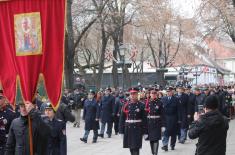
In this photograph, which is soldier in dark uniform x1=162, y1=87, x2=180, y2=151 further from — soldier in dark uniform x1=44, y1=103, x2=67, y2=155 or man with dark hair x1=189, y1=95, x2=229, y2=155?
man with dark hair x1=189, y1=95, x2=229, y2=155

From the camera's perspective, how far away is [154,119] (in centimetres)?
1570

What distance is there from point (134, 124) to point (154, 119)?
8.02ft

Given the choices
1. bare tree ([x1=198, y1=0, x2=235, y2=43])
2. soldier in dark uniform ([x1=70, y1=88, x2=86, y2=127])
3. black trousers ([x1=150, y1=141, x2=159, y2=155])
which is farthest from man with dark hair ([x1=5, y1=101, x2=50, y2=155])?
soldier in dark uniform ([x1=70, y1=88, x2=86, y2=127])

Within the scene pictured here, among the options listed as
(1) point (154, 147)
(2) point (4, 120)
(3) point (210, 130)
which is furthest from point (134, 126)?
(3) point (210, 130)

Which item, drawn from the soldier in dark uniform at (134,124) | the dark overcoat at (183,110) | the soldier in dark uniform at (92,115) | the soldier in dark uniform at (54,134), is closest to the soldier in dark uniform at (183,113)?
the dark overcoat at (183,110)

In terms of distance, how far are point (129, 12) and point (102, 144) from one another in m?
22.1

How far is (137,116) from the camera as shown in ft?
43.9

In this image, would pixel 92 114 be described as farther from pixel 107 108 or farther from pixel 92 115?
pixel 107 108

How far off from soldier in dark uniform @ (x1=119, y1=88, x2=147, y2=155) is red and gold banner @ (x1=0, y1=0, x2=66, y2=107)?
6064 mm

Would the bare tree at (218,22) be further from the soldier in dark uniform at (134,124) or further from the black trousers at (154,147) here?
the soldier in dark uniform at (134,124)

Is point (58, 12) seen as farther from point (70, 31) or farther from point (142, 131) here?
point (70, 31)

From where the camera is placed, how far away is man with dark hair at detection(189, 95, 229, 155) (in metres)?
8.22

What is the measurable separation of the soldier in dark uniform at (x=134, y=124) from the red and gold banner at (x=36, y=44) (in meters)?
6.06

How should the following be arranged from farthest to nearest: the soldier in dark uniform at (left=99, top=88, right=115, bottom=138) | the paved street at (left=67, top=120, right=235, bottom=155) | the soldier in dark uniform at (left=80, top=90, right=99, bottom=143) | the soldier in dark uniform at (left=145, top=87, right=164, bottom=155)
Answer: the soldier in dark uniform at (left=99, top=88, right=115, bottom=138) < the soldier in dark uniform at (left=80, top=90, right=99, bottom=143) < the paved street at (left=67, top=120, right=235, bottom=155) < the soldier in dark uniform at (left=145, top=87, right=164, bottom=155)
